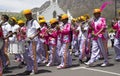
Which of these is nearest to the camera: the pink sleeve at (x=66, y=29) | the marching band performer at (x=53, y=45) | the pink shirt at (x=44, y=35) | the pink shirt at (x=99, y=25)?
the pink shirt at (x=99, y=25)

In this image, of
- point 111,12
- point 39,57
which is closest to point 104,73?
point 39,57

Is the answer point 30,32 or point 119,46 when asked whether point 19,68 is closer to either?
point 30,32

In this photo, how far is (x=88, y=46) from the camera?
637 inches

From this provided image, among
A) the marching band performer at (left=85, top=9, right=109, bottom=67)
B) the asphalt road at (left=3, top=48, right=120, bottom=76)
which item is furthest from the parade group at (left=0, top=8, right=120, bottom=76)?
the asphalt road at (left=3, top=48, right=120, bottom=76)

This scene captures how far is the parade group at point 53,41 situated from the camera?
1282cm

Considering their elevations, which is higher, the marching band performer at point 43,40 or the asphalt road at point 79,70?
the marching band performer at point 43,40

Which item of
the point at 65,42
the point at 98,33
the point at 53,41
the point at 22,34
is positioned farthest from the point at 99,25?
the point at 22,34

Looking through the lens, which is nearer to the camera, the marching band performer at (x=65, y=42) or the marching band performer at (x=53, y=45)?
the marching band performer at (x=65, y=42)

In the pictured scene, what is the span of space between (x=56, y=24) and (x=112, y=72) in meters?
3.19

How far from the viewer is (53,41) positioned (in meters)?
15.3

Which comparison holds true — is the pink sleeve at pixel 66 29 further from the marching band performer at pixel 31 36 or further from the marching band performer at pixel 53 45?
the marching band performer at pixel 31 36

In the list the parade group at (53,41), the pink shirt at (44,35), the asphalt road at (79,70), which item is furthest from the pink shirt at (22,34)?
the asphalt road at (79,70)

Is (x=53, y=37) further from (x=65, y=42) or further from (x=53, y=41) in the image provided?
(x=65, y=42)

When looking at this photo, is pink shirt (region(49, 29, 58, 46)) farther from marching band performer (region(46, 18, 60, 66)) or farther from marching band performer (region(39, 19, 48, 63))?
marching band performer (region(39, 19, 48, 63))
